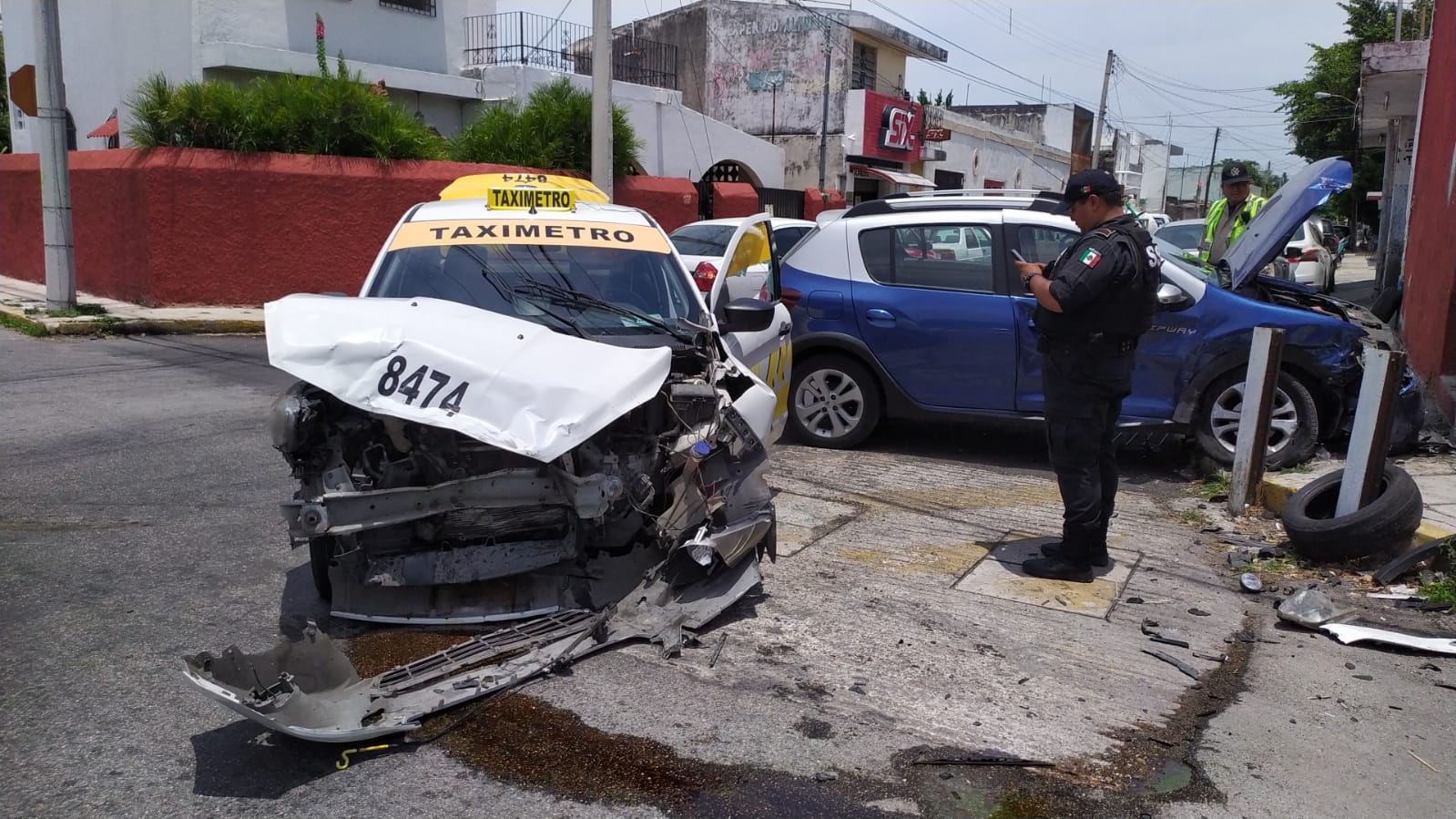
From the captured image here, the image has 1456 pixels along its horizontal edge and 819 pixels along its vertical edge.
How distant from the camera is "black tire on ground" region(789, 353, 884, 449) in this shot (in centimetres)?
802

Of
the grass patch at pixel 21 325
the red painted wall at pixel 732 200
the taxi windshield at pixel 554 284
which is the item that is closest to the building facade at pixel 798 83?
the red painted wall at pixel 732 200

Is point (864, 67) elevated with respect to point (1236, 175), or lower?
elevated

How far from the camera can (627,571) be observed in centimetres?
461

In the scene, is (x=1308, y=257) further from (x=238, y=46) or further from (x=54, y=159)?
(x=54, y=159)

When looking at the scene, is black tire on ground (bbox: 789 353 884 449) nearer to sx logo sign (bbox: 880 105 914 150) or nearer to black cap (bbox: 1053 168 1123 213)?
black cap (bbox: 1053 168 1123 213)

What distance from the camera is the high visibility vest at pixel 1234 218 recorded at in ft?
27.6

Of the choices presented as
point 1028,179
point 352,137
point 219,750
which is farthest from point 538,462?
point 1028,179

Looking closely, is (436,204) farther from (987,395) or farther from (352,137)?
(352,137)

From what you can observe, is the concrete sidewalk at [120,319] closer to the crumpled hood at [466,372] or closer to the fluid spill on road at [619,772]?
the crumpled hood at [466,372]

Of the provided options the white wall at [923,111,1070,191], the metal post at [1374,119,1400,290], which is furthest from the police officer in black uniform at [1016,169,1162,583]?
the white wall at [923,111,1070,191]

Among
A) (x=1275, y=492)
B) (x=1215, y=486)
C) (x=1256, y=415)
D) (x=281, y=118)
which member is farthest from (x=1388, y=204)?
(x=281, y=118)

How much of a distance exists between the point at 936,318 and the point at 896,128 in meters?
25.4

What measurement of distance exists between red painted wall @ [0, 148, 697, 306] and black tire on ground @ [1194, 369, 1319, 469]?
12130 millimetres

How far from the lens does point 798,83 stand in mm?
30656
